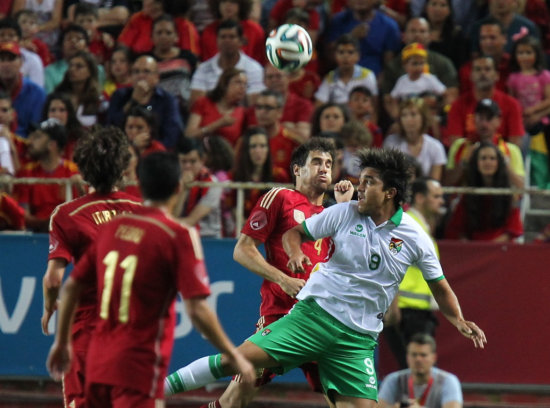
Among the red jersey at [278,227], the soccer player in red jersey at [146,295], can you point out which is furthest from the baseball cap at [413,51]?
the soccer player in red jersey at [146,295]

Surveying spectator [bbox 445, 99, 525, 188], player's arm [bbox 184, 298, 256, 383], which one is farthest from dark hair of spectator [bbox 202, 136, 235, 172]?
player's arm [bbox 184, 298, 256, 383]

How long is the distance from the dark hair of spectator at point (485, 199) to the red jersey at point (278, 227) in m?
3.37

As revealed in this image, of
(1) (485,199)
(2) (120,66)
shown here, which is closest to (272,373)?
(1) (485,199)

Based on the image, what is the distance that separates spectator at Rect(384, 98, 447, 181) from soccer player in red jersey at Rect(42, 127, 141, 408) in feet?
18.1

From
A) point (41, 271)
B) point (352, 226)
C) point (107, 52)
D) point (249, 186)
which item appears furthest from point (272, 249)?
point (107, 52)

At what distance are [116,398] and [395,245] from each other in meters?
2.35

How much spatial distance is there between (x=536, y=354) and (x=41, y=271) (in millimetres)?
4882

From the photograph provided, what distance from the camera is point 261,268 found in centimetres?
709

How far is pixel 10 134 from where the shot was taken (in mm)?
11188

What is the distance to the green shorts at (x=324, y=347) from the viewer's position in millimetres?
6941

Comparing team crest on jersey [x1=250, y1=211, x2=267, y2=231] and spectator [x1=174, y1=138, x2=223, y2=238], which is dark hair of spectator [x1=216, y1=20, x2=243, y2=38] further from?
team crest on jersey [x1=250, y1=211, x2=267, y2=231]

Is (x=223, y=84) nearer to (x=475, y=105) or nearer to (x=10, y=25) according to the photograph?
(x=475, y=105)

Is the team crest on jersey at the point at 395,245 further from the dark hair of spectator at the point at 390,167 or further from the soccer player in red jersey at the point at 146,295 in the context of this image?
the soccer player in red jersey at the point at 146,295

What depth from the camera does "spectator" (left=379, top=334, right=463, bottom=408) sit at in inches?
364
